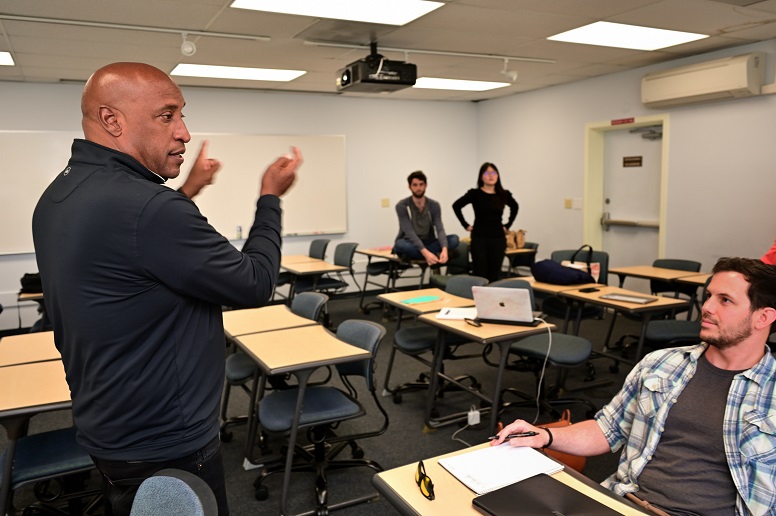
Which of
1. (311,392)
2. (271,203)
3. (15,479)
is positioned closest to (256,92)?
(311,392)

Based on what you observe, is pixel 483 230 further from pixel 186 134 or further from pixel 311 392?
pixel 186 134

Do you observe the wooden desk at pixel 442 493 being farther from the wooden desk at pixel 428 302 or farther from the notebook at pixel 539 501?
the wooden desk at pixel 428 302

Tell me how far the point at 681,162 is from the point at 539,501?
568cm

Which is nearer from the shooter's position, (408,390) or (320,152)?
(408,390)

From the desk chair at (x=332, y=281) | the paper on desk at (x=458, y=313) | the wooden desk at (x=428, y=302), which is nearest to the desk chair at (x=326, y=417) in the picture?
the paper on desk at (x=458, y=313)

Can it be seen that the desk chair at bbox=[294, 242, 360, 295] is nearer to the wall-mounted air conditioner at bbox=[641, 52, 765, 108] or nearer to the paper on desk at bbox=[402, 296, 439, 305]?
the paper on desk at bbox=[402, 296, 439, 305]

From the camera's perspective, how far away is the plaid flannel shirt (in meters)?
1.56

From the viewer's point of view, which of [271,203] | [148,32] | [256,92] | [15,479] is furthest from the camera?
[256,92]

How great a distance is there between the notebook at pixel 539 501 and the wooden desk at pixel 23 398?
5.71 feet

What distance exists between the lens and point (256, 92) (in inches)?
295

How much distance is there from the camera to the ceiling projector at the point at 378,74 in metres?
4.78

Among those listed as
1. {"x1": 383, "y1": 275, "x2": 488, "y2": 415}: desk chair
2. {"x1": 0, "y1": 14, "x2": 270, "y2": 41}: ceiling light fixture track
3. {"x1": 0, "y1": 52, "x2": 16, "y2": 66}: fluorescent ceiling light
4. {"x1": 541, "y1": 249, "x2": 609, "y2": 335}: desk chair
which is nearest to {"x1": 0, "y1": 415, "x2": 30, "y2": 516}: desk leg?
{"x1": 383, "y1": 275, "x2": 488, "y2": 415}: desk chair

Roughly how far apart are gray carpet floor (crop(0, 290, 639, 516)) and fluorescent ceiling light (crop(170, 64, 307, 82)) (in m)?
3.16

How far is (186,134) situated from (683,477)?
163cm
